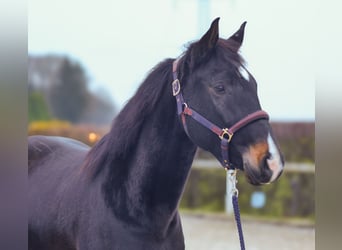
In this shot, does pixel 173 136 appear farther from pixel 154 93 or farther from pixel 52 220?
pixel 52 220

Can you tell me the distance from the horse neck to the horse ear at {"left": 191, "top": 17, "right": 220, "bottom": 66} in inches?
9.2

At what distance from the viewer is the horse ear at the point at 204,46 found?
2.18 metres

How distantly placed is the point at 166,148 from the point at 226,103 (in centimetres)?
40

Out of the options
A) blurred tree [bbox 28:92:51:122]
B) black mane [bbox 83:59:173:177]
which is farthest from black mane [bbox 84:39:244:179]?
blurred tree [bbox 28:92:51:122]

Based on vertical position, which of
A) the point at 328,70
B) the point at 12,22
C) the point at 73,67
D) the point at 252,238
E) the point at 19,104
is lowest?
the point at 252,238

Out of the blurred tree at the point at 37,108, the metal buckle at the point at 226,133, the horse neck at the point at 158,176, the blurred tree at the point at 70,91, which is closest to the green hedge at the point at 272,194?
the horse neck at the point at 158,176

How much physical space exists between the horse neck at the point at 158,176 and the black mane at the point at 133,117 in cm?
5

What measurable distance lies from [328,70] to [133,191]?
119 cm

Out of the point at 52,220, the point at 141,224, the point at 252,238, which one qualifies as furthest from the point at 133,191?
the point at 252,238

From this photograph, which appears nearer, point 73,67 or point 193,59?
point 193,59

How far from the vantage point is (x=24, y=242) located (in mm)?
1490

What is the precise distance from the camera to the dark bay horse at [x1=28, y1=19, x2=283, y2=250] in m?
2.04

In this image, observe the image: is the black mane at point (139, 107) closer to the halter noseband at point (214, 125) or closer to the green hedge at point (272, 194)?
the halter noseband at point (214, 125)

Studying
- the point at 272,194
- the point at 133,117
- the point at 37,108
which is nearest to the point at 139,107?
the point at 133,117
